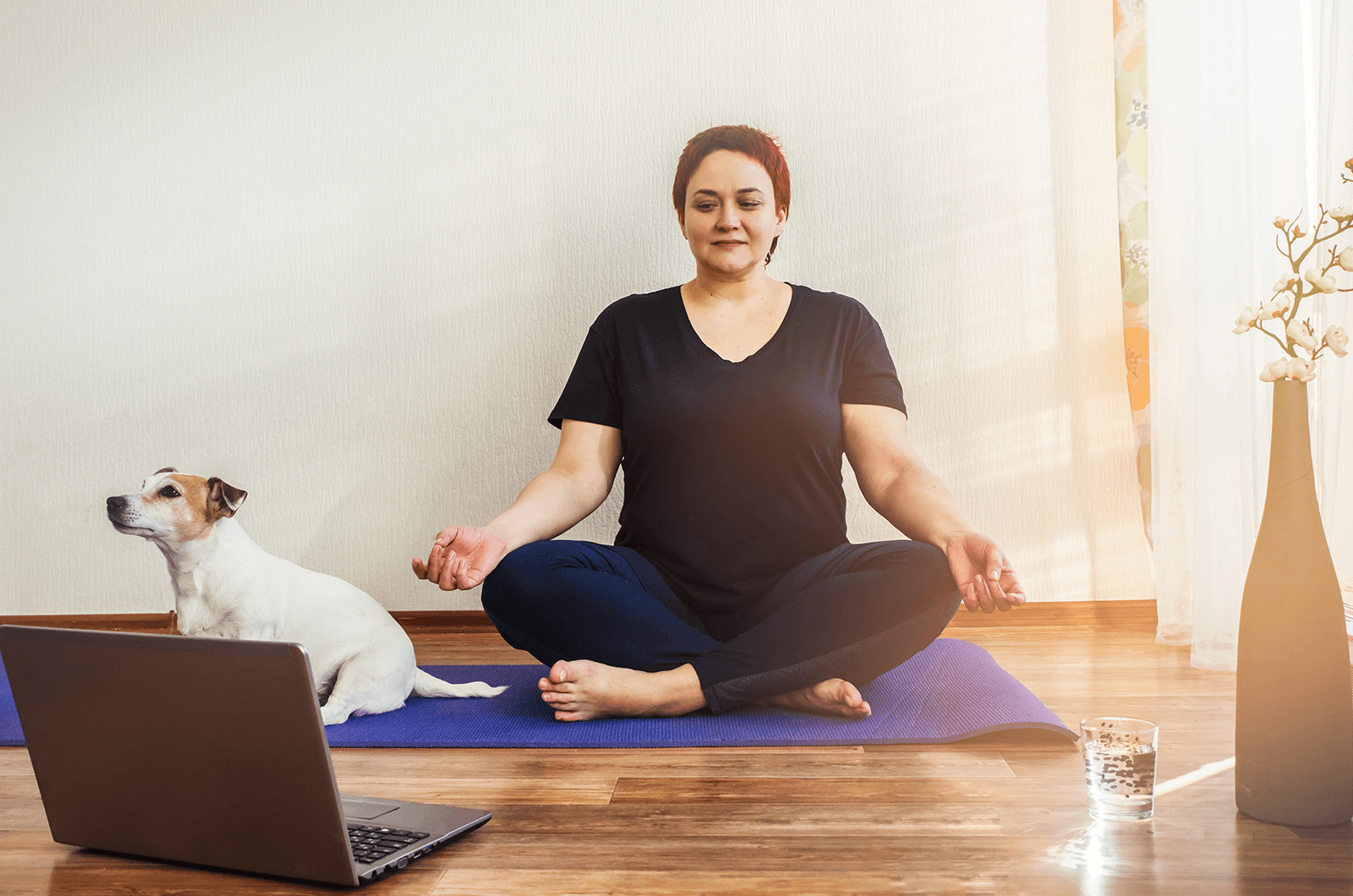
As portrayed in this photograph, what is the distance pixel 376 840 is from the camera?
98cm

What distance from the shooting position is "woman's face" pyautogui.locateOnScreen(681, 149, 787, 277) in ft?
5.80

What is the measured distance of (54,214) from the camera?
8.00 ft

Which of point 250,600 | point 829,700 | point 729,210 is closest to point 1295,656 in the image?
point 829,700

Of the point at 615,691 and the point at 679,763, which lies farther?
the point at 615,691

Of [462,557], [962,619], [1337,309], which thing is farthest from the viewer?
[962,619]

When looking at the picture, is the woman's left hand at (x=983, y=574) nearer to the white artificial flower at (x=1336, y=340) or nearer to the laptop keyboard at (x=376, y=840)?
the white artificial flower at (x=1336, y=340)

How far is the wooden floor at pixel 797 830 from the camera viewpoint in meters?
0.91

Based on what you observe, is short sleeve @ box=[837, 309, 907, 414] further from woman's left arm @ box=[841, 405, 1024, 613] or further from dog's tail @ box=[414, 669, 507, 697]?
dog's tail @ box=[414, 669, 507, 697]

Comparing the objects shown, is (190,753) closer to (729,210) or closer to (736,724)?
(736,724)

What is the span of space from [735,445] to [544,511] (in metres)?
0.36

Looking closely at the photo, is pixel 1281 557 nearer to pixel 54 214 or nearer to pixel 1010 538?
pixel 1010 538

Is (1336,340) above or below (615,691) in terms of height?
above

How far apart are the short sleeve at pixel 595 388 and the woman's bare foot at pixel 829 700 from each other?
0.62 m

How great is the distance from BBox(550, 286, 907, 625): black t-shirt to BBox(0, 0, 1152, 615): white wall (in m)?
0.56
